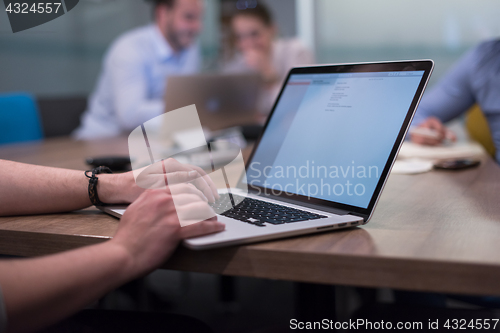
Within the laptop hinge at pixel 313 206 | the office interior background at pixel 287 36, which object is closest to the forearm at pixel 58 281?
the laptop hinge at pixel 313 206

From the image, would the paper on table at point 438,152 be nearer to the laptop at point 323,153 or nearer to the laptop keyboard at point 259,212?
the laptop at point 323,153

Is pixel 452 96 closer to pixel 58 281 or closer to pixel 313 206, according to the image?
→ pixel 313 206

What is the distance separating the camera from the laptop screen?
0.58 meters

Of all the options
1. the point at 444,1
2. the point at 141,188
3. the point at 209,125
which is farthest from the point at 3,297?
the point at 444,1

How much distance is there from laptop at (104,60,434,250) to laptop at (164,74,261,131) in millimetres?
880

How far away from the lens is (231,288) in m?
1.75

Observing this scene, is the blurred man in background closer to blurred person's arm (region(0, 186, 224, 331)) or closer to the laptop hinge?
the laptop hinge

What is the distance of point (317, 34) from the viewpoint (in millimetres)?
3900

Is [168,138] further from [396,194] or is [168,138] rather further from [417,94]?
[417,94]

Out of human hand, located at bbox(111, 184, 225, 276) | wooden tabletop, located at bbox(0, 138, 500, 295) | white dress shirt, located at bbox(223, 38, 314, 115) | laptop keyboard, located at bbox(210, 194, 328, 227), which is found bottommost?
wooden tabletop, located at bbox(0, 138, 500, 295)

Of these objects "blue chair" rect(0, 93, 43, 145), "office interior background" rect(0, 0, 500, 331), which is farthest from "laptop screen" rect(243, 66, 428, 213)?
"blue chair" rect(0, 93, 43, 145)

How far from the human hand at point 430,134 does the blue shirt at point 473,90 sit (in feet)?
0.31

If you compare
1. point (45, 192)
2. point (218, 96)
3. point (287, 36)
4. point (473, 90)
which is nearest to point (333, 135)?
point (45, 192)

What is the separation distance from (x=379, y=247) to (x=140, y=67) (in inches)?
84.0
